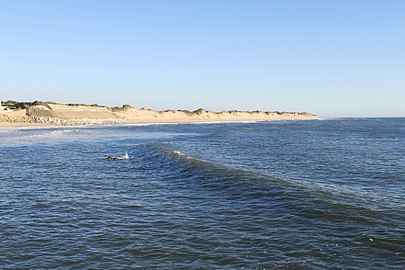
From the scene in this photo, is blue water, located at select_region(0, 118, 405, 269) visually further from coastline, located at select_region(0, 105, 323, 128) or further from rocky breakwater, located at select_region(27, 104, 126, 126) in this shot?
rocky breakwater, located at select_region(27, 104, 126, 126)

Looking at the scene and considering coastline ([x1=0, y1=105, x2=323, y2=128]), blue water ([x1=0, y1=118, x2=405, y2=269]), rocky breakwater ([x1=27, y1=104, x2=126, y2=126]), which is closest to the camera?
blue water ([x1=0, y1=118, x2=405, y2=269])

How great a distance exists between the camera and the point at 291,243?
34.2 feet

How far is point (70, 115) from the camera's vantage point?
111 meters

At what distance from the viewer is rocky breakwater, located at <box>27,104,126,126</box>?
97.9m

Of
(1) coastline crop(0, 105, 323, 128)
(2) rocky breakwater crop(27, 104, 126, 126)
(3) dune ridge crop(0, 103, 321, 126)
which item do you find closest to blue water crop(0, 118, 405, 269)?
(1) coastline crop(0, 105, 323, 128)

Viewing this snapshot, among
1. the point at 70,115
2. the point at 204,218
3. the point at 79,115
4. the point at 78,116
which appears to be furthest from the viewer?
the point at 79,115

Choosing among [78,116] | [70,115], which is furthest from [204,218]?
[78,116]

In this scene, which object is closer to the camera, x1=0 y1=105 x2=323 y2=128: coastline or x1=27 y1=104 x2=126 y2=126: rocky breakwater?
x1=0 y1=105 x2=323 y2=128: coastline

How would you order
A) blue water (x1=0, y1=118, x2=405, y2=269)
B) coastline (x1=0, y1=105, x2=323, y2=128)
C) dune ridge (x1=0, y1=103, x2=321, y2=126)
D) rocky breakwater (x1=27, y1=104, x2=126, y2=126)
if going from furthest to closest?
rocky breakwater (x1=27, y1=104, x2=126, y2=126) → dune ridge (x1=0, y1=103, x2=321, y2=126) → coastline (x1=0, y1=105, x2=323, y2=128) → blue water (x1=0, y1=118, x2=405, y2=269)

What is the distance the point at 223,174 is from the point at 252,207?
6771mm

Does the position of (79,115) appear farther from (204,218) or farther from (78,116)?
(204,218)

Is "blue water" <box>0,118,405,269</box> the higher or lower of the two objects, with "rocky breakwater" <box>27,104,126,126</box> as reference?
lower

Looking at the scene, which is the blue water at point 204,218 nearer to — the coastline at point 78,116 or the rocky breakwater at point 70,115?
the coastline at point 78,116

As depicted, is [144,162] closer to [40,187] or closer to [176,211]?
[40,187]
